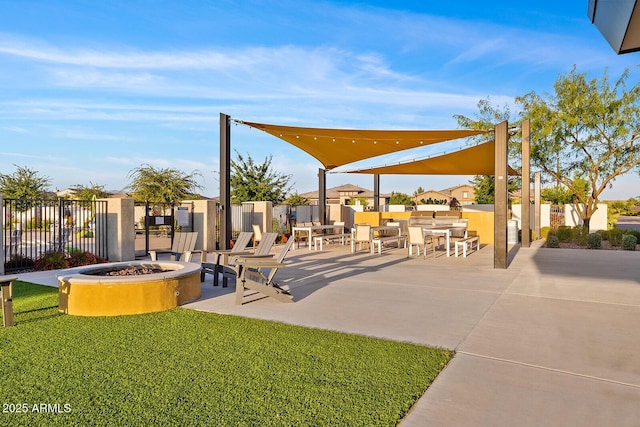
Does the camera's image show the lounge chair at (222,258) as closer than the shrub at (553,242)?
Yes

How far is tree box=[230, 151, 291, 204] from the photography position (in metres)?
21.6

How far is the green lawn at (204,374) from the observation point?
7.86ft

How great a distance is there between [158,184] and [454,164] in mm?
19605

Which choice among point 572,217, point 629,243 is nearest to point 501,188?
point 629,243

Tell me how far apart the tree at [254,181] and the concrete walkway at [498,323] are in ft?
42.4

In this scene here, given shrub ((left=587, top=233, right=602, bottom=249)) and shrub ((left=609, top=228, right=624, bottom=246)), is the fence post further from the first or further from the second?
shrub ((left=609, top=228, right=624, bottom=246))

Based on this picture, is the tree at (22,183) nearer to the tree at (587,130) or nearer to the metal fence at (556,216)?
the tree at (587,130)

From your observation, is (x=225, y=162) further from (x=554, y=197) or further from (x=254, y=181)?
(x=554, y=197)

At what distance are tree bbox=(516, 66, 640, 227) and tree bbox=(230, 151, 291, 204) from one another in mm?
11597

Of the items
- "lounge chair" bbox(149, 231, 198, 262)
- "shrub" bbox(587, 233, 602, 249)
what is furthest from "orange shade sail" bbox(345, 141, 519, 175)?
"lounge chair" bbox(149, 231, 198, 262)

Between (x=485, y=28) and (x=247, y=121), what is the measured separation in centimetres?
736

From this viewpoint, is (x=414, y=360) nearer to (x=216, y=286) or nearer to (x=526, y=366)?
(x=526, y=366)

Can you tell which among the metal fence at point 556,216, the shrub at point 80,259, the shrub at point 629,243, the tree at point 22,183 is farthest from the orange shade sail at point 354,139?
the tree at point 22,183

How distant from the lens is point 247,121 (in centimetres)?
949
